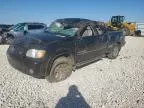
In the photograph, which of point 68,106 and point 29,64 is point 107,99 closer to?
point 68,106

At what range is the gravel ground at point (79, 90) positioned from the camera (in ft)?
12.3

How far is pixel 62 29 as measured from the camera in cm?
553

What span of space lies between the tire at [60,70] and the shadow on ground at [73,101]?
649 mm

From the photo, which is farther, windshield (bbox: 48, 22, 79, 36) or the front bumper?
windshield (bbox: 48, 22, 79, 36)

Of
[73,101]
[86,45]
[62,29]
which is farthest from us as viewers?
[62,29]

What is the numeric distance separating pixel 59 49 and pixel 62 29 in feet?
4.21

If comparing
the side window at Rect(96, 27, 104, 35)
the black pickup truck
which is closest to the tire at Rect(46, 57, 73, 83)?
the black pickup truck

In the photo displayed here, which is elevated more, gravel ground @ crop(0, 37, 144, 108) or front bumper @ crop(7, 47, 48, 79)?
front bumper @ crop(7, 47, 48, 79)

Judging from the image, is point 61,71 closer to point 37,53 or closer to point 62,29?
point 37,53

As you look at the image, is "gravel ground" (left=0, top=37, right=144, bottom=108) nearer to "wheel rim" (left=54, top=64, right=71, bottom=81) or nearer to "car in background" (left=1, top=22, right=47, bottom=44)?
"wheel rim" (left=54, top=64, right=71, bottom=81)

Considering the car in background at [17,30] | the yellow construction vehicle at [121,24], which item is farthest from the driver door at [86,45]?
the yellow construction vehicle at [121,24]

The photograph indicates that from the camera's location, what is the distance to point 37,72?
13.7ft

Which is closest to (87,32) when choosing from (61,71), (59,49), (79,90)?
(59,49)

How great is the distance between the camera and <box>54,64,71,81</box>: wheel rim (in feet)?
15.3
